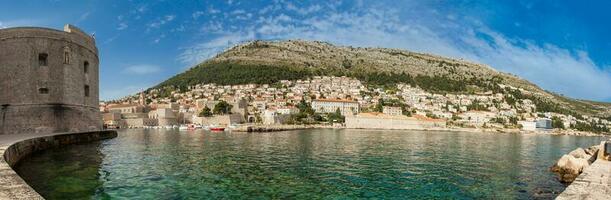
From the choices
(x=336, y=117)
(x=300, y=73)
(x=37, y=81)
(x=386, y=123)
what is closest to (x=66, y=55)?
(x=37, y=81)

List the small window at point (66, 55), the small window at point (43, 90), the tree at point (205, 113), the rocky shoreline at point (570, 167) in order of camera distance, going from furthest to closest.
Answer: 1. the tree at point (205, 113)
2. the small window at point (66, 55)
3. the small window at point (43, 90)
4. the rocky shoreline at point (570, 167)

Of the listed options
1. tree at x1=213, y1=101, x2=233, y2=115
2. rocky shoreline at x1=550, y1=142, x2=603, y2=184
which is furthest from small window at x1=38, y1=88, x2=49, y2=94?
tree at x1=213, y1=101, x2=233, y2=115

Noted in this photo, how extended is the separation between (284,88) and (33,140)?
141121 mm

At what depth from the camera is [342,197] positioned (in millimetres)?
11148

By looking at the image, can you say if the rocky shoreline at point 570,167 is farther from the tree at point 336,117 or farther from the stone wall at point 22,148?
the tree at point 336,117

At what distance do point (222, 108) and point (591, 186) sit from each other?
9924 cm

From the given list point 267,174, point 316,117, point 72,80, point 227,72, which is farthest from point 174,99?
point 267,174

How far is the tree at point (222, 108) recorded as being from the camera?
338 feet

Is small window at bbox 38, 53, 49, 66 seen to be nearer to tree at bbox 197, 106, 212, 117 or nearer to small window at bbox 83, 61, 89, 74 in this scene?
small window at bbox 83, 61, 89, 74

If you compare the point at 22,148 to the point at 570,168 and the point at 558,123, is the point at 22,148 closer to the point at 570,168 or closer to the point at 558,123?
the point at 570,168

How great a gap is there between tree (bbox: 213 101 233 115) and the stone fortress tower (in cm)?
7492

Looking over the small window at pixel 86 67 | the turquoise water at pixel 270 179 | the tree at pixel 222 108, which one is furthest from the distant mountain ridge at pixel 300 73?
the turquoise water at pixel 270 179

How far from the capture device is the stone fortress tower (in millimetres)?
25047

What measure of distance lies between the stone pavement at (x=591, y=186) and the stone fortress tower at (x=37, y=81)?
89.5 feet
